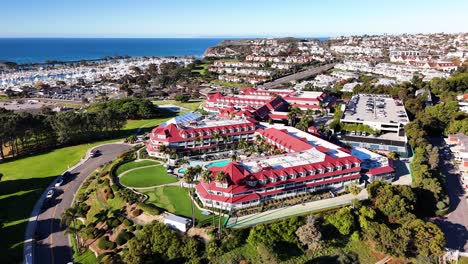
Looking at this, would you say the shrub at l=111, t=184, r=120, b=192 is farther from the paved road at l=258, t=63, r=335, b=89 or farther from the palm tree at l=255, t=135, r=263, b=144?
the paved road at l=258, t=63, r=335, b=89

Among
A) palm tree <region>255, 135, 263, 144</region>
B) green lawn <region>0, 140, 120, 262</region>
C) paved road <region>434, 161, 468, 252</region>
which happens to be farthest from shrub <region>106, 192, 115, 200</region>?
paved road <region>434, 161, 468, 252</region>

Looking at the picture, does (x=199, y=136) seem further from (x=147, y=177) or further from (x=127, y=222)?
(x=127, y=222)

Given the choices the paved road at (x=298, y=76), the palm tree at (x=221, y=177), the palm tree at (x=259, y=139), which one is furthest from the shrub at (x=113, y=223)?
the paved road at (x=298, y=76)

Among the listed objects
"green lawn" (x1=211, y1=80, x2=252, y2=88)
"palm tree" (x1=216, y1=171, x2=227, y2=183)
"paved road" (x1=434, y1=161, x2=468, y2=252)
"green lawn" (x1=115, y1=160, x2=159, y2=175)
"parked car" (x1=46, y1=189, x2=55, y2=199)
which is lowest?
"paved road" (x1=434, y1=161, x2=468, y2=252)

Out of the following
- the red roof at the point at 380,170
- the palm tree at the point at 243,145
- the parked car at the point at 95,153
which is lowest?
the parked car at the point at 95,153

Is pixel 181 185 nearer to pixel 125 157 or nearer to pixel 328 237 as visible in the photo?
pixel 125 157

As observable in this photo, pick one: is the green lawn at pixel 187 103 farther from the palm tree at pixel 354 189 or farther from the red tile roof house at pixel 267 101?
the palm tree at pixel 354 189
